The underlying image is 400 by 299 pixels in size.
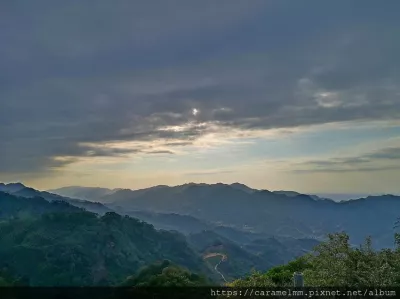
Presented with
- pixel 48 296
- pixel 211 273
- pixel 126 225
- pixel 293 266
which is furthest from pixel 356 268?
pixel 126 225

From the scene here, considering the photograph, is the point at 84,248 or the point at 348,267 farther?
the point at 84,248

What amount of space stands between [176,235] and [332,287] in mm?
181226

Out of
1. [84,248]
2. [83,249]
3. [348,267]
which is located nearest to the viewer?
[348,267]

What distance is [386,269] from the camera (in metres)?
14.7

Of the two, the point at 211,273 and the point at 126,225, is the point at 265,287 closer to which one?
the point at 211,273

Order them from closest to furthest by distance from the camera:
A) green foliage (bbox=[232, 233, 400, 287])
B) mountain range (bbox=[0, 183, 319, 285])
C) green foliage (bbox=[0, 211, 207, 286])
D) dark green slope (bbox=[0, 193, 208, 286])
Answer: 1. green foliage (bbox=[232, 233, 400, 287])
2. dark green slope (bbox=[0, 193, 208, 286])
3. green foliage (bbox=[0, 211, 207, 286])
4. mountain range (bbox=[0, 183, 319, 285])

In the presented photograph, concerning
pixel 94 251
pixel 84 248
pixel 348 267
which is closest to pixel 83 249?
pixel 84 248

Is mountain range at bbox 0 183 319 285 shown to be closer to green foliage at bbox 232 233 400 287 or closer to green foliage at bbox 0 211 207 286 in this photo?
green foliage at bbox 0 211 207 286

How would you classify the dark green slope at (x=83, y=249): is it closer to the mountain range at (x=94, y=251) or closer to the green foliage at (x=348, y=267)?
the mountain range at (x=94, y=251)

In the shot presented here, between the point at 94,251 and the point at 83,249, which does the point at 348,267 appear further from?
the point at 94,251

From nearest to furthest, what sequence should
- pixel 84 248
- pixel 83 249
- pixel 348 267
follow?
1. pixel 348 267
2. pixel 83 249
3. pixel 84 248

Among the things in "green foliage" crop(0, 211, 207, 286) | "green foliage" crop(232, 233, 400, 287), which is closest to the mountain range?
"green foliage" crop(0, 211, 207, 286)

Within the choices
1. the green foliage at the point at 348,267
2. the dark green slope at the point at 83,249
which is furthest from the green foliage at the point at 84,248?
the green foliage at the point at 348,267

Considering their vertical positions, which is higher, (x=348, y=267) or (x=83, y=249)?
(x=348, y=267)
